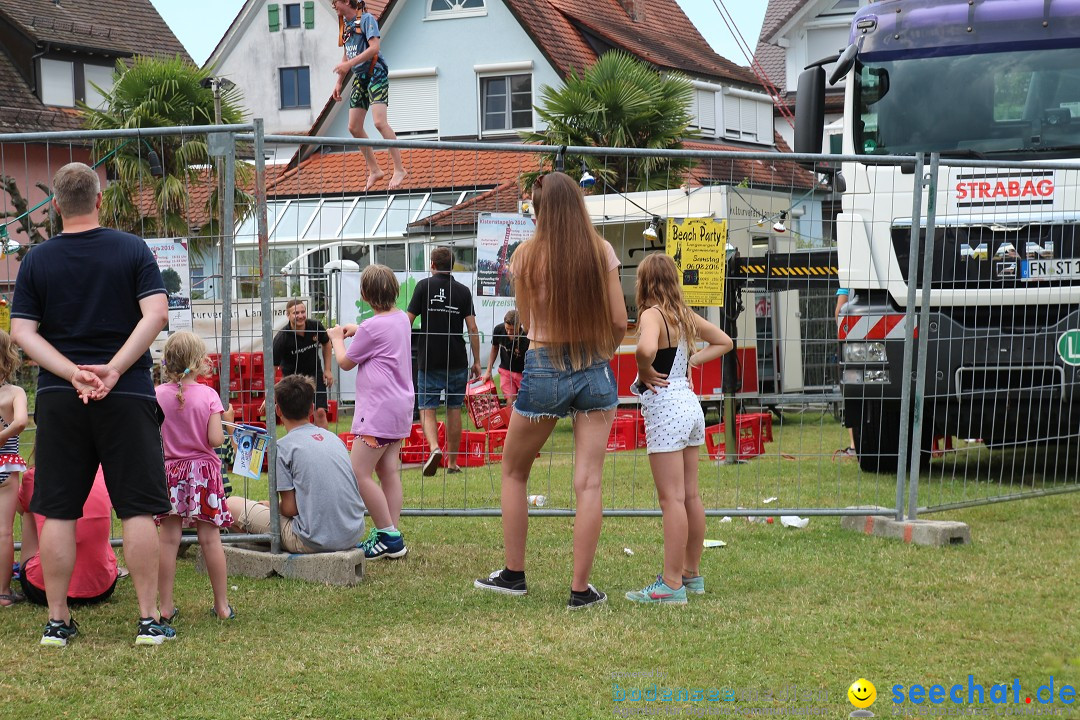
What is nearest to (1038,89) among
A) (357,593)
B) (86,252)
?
(357,593)

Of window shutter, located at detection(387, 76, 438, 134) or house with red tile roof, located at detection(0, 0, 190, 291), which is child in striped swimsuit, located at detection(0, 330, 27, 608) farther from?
house with red tile roof, located at detection(0, 0, 190, 291)

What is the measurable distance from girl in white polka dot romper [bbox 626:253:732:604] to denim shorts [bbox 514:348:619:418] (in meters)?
0.21

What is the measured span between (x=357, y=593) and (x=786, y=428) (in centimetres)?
879

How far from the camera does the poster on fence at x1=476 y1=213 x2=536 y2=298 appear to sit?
6859 mm

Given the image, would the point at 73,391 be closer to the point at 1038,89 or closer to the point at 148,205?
the point at 148,205

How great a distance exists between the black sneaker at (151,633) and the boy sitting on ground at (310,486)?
124cm

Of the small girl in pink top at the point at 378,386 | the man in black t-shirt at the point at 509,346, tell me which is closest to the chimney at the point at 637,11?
the man in black t-shirt at the point at 509,346

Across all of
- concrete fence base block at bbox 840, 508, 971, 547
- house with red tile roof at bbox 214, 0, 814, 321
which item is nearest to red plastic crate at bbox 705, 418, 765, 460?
concrete fence base block at bbox 840, 508, 971, 547

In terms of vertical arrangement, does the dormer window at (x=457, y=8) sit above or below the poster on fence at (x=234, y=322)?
above

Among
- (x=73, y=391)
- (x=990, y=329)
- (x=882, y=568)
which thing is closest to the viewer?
(x=73, y=391)

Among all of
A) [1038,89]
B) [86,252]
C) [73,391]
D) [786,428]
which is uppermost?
[1038,89]

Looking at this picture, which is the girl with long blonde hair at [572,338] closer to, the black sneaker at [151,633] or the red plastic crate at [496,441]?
the black sneaker at [151,633]

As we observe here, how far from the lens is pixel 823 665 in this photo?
471 centimetres

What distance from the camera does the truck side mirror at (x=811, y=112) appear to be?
9.52m
